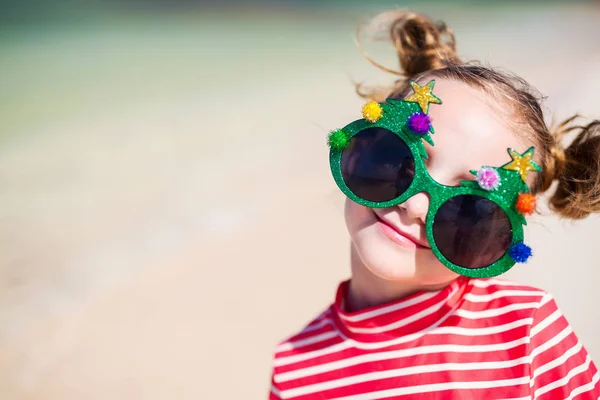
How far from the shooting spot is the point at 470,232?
1.38m

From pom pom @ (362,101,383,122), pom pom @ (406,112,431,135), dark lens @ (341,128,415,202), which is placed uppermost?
pom pom @ (362,101,383,122)

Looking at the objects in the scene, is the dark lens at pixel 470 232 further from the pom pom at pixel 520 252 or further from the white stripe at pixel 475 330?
the white stripe at pixel 475 330

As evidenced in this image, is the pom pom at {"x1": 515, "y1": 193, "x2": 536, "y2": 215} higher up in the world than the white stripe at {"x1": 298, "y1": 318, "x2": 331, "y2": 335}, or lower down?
higher up

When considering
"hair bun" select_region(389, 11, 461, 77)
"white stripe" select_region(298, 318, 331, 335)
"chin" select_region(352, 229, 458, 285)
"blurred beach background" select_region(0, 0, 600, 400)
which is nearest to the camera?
"chin" select_region(352, 229, 458, 285)

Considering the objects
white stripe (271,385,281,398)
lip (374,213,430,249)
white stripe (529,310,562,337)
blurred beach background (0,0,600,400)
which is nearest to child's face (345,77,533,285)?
lip (374,213,430,249)

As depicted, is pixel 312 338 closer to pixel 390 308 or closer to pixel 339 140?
pixel 390 308

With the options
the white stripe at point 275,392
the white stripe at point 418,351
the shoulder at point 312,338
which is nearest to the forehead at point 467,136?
the white stripe at point 418,351

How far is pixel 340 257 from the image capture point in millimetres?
3199

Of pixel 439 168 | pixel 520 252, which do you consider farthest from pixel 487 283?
pixel 439 168

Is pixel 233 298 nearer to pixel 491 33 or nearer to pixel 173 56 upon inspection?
pixel 173 56

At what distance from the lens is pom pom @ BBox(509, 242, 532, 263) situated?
134 cm

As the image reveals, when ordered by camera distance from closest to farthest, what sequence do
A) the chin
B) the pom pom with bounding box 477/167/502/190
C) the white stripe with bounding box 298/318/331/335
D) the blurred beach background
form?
1. the pom pom with bounding box 477/167/502/190
2. the chin
3. the white stripe with bounding box 298/318/331/335
4. the blurred beach background

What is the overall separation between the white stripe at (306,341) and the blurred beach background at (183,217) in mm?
697

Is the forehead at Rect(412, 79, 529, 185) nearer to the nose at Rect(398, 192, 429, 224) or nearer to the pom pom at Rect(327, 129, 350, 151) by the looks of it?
the nose at Rect(398, 192, 429, 224)
